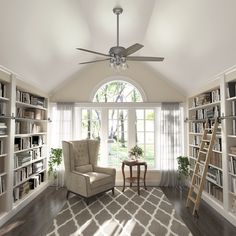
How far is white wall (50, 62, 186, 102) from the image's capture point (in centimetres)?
511

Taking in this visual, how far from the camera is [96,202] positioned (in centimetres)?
384

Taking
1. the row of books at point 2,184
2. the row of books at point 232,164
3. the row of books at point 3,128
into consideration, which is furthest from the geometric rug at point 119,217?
the row of books at point 3,128

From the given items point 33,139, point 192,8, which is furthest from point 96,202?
point 192,8

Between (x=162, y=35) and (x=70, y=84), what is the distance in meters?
2.71

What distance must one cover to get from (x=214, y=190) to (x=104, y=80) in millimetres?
3581

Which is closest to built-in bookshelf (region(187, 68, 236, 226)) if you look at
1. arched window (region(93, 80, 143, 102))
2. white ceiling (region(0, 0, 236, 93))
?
white ceiling (region(0, 0, 236, 93))

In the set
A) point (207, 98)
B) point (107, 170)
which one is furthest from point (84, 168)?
point (207, 98)

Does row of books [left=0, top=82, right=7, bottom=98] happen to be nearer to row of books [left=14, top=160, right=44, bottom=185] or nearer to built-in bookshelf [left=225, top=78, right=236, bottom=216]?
row of books [left=14, top=160, right=44, bottom=185]

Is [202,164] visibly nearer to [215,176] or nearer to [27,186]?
[215,176]

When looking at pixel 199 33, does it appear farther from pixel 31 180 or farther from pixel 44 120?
pixel 31 180

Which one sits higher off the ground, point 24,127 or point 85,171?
point 24,127

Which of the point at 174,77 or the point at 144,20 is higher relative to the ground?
the point at 144,20

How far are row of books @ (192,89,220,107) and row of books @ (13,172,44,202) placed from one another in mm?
4062

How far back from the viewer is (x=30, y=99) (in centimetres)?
423
